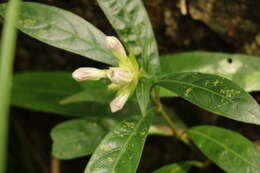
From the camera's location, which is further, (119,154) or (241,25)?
(241,25)

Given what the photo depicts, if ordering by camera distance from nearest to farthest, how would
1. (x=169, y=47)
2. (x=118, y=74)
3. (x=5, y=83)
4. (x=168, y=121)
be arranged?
(x=5, y=83)
(x=118, y=74)
(x=168, y=121)
(x=169, y=47)

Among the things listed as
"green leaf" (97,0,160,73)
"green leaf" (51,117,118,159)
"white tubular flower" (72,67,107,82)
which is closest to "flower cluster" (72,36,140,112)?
"white tubular flower" (72,67,107,82)

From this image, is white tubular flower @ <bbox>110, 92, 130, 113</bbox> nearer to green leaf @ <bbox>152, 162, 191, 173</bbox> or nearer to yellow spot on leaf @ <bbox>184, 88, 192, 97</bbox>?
yellow spot on leaf @ <bbox>184, 88, 192, 97</bbox>

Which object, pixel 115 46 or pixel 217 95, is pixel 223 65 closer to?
pixel 217 95

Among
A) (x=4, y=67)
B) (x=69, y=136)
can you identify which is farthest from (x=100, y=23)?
(x=4, y=67)

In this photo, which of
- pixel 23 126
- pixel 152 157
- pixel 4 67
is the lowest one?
pixel 152 157

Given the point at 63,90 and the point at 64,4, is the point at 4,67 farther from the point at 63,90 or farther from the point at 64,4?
the point at 63,90

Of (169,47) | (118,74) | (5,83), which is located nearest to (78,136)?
(118,74)
